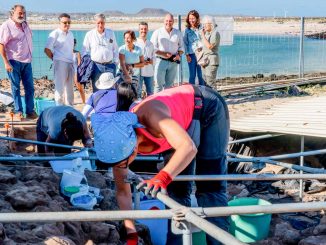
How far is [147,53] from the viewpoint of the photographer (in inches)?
379

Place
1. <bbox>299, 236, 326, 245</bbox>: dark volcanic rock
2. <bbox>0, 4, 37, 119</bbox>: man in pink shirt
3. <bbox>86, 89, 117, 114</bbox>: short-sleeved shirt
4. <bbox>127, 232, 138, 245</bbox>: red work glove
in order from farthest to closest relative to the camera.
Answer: <bbox>0, 4, 37, 119</bbox>: man in pink shirt, <bbox>86, 89, 117, 114</bbox>: short-sleeved shirt, <bbox>299, 236, 326, 245</bbox>: dark volcanic rock, <bbox>127, 232, 138, 245</bbox>: red work glove

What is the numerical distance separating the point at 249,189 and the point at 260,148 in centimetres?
128

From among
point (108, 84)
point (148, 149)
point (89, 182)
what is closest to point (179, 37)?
point (108, 84)

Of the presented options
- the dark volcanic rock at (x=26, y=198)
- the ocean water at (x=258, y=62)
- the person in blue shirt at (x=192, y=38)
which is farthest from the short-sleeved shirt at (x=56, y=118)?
the ocean water at (x=258, y=62)

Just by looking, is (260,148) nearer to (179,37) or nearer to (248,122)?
(248,122)

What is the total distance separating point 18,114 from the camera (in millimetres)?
8992

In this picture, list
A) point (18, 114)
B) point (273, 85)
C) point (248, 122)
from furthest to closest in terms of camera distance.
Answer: point (273, 85), point (18, 114), point (248, 122)

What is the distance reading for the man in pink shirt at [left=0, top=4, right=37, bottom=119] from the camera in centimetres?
852

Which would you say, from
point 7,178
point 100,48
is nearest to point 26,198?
point 7,178

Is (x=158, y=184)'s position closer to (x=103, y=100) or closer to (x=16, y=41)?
(x=103, y=100)

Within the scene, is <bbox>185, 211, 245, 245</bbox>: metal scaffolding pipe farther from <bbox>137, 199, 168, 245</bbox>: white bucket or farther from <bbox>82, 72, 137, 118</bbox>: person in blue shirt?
<bbox>137, 199, 168, 245</bbox>: white bucket

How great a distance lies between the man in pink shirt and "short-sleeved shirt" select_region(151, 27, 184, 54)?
84.1 inches

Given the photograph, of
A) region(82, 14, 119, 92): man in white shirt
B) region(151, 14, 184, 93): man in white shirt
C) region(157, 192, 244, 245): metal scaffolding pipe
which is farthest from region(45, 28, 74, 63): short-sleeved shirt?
region(157, 192, 244, 245): metal scaffolding pipe

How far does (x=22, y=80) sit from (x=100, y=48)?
127 centimetres
